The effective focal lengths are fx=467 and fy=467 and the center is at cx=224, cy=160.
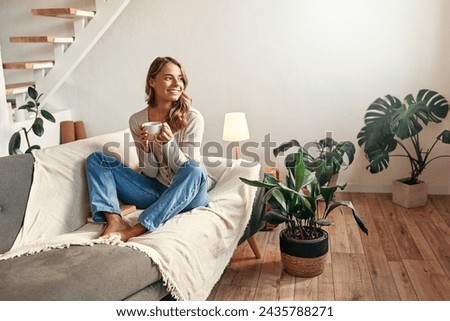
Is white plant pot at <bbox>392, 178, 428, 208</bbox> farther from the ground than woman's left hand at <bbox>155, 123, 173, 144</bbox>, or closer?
closer

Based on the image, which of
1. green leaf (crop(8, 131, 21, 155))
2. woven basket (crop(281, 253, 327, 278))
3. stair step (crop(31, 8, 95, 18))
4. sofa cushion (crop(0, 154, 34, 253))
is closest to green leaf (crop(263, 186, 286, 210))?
woven basket (crop(281, 253, 327, 278))

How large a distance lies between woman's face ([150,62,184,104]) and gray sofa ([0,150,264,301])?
2.51 ft

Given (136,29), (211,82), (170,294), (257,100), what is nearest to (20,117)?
(136,29)

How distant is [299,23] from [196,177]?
1.77 metres

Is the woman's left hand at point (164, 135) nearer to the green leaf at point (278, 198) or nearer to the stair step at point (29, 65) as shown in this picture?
the green leaf at point (278, 198)

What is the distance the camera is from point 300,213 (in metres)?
2.11

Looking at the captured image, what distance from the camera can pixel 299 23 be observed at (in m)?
3.28

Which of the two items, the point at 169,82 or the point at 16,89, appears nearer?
the point at 169,82

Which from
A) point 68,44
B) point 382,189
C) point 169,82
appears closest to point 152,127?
point 169,82

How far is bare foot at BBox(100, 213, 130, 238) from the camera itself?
1.86 m

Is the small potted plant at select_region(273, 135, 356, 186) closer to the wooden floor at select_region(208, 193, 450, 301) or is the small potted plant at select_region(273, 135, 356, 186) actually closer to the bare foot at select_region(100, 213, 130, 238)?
the wooden floor at select_region(208, 193, 450, 301)

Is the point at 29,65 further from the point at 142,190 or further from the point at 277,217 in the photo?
the point at 277,217

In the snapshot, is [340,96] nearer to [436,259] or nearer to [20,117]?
[436,259]

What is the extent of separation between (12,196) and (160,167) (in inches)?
24.8
